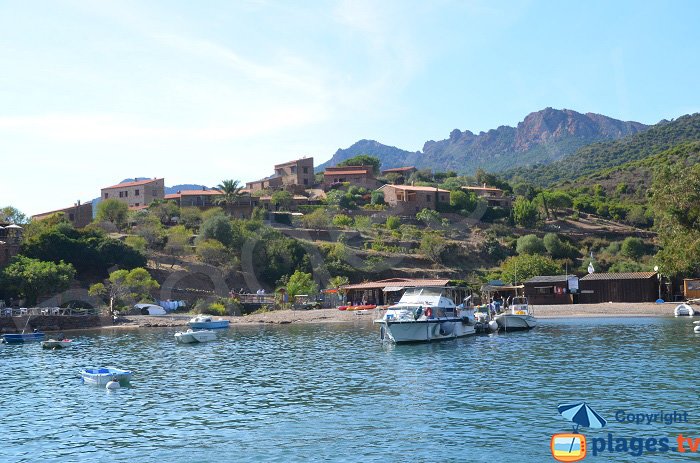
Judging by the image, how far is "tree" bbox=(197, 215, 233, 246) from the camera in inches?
3703

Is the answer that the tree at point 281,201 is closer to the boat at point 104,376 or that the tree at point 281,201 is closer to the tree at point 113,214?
the tree at point 113,214

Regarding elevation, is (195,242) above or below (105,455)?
above

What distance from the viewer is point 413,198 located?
4934 inches

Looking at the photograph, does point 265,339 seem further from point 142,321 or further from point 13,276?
point 13,276

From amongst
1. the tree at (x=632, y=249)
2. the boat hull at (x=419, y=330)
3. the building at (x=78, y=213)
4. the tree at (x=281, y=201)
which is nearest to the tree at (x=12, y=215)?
the building at (x=78, y=213)

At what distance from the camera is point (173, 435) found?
22297 millimetres

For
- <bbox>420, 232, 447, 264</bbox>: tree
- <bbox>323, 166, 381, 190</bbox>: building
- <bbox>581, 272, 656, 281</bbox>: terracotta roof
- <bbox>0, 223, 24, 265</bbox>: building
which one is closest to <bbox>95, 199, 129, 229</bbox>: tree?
<bbox>0, 223, 24, 265</bbox>: building

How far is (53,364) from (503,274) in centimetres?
6100

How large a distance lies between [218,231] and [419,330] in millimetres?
52062

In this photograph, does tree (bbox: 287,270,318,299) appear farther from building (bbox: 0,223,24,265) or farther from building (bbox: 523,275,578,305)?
building (bbox: 0,223,24,265)

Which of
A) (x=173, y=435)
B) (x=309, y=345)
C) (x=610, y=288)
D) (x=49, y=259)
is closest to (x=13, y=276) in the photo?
(x=49, y=259)

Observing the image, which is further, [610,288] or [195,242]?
[195,242]

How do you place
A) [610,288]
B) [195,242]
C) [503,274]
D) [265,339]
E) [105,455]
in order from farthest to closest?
[195,242], [503,274], [610,288], [265,339], [105,455]

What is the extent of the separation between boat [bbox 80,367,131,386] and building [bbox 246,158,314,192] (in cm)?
10963
